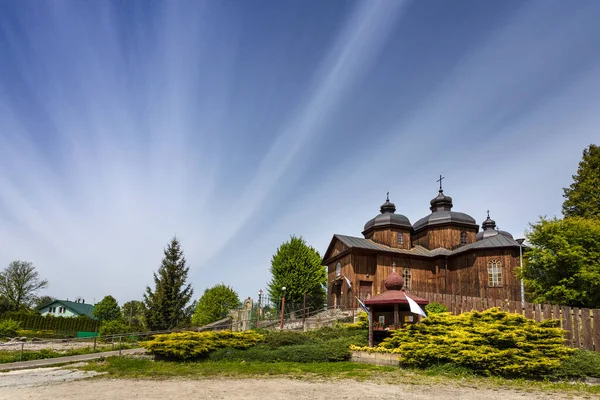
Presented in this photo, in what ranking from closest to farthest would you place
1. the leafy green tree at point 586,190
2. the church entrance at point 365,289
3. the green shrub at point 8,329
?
the leafy green tree at point 586,190
the church entrance at point 365,289
the green shrub at point 8,329

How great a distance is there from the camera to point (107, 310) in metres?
57.0

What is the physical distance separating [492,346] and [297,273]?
29420mm

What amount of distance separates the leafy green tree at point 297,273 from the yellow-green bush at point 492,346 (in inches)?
1072

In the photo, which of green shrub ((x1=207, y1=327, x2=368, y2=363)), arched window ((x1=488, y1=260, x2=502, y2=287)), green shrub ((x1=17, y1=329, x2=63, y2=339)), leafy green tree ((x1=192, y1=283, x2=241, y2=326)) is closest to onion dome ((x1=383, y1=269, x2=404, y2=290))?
green shrub ((x1=207, y1=327, x2=368, y2=363))

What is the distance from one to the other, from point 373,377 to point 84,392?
658 centimetres

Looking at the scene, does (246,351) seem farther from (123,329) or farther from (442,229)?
(442,229)

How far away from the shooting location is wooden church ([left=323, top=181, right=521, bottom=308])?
27547 mm

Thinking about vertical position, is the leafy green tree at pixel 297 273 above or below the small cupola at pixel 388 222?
below

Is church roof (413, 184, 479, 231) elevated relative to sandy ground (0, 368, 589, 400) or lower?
elevated

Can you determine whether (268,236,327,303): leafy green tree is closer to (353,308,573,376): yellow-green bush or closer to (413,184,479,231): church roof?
(413,184,479,231): church roof

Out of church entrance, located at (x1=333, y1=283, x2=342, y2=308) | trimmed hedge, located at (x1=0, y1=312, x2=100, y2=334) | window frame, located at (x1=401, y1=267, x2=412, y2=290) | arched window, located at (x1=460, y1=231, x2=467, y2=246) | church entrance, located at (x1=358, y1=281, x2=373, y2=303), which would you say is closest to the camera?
church entrance, located at (x1=358, y1=281, x2=373, y2=303)

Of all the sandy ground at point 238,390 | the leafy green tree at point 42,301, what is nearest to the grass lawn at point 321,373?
the sandy ground at point 238,390

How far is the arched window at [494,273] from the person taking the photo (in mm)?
27266

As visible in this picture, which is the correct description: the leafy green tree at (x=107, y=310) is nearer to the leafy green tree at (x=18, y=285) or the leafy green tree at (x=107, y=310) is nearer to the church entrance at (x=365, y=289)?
the leafy green tree at (x=18, y=285)
